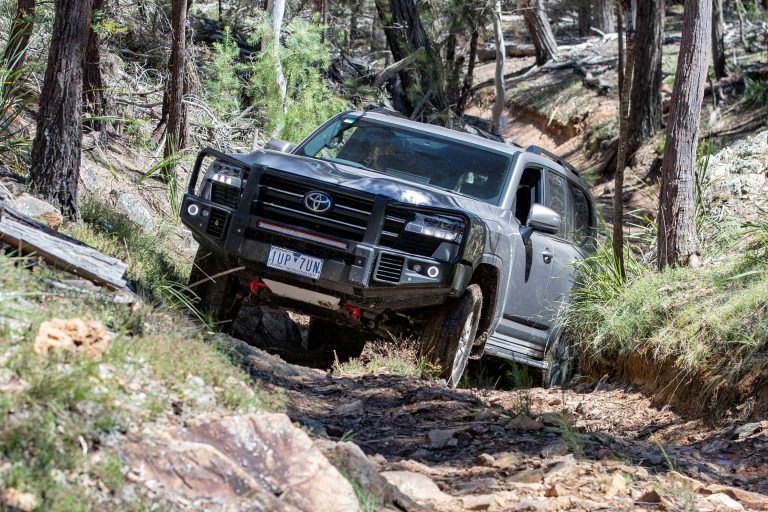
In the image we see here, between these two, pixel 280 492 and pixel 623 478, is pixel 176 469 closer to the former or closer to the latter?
pixel 280 492

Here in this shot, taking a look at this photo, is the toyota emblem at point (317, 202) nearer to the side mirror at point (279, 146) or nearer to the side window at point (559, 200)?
the side mirror at point (279, 146)

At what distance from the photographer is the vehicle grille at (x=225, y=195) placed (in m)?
7.37

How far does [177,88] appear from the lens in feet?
38.3

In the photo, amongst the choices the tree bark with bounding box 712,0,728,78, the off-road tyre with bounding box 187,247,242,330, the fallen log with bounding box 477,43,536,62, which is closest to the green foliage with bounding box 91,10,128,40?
the off-road tyre with bounding box 187,247,242,330

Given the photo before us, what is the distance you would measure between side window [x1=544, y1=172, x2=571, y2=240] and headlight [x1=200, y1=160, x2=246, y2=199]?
2.75 metres

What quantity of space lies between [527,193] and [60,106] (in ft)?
12.6

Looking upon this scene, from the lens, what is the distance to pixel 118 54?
14742 mm

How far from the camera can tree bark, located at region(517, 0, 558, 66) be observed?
2783 cm

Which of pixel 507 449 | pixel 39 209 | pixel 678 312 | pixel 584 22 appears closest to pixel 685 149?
pixel 678 312

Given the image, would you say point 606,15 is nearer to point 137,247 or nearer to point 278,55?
point 278,55

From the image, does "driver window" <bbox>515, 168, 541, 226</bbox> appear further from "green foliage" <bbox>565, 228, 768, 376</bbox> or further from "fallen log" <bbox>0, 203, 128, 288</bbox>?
"fallen log" <bbox>0, 203, 128, 288</bbox>

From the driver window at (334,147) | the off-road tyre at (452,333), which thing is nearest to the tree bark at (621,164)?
the off-road tyre at (452,333)

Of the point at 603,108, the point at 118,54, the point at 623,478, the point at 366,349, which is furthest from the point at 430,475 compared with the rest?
the point at 603,108

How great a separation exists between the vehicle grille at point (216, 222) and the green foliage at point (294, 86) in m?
6.96
